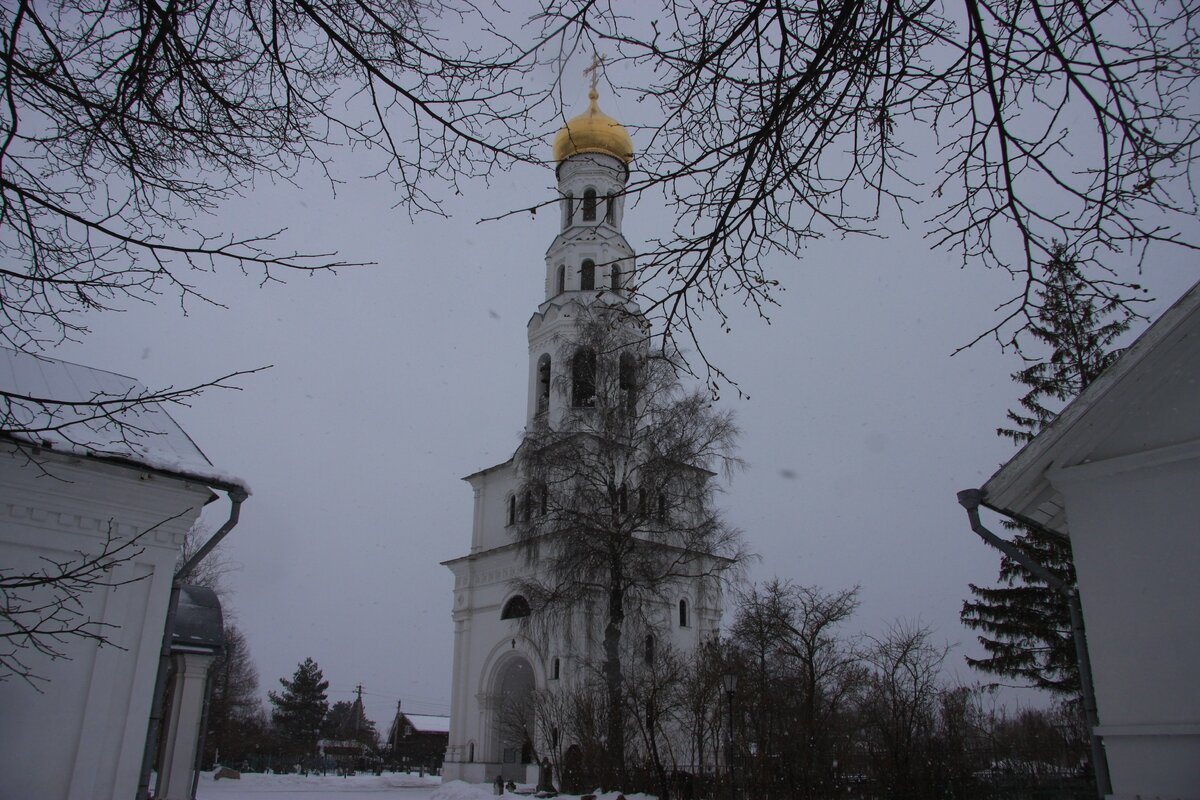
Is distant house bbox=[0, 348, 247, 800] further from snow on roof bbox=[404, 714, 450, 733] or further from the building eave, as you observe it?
snow on roof bbox=[404, 714, 450, 733]

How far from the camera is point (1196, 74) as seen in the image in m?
3.55

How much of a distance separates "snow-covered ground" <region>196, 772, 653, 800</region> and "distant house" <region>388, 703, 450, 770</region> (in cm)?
1163

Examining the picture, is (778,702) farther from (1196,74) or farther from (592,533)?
(1196,74)

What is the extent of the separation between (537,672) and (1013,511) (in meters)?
19.8

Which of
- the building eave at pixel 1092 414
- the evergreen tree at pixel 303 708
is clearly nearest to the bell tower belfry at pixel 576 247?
the building eave at pixel 1092 414

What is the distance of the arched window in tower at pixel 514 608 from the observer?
26.4 metres

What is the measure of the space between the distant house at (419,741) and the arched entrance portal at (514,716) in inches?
821

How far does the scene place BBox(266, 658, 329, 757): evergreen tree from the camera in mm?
57875

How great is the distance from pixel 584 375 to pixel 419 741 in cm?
4478

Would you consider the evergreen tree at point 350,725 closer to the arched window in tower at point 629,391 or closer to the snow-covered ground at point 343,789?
the snow-covered ground at point 343,789

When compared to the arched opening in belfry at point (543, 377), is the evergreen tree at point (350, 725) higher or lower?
lower

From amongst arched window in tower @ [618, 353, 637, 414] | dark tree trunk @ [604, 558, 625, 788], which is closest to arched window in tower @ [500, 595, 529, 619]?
dark tree trunk @ [604, 558, 625, 788]

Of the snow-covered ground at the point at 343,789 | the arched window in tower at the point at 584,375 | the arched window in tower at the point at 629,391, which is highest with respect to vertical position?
the arched window in tower at the point at 584,375

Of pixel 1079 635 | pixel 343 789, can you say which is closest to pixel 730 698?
pixel 1079 635
